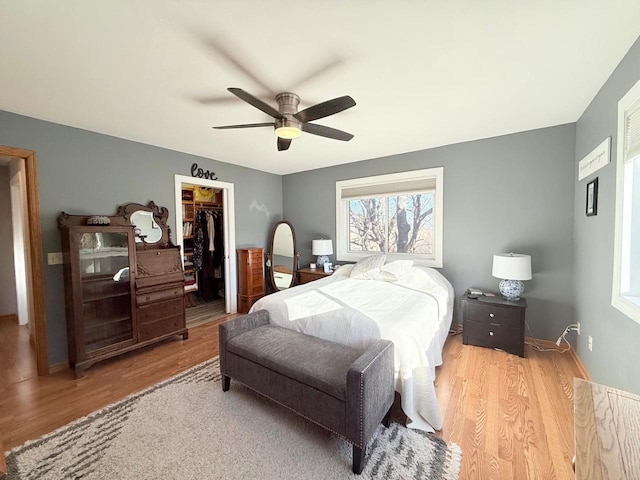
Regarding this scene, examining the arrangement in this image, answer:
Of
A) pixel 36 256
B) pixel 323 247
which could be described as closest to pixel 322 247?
pixel 323 247

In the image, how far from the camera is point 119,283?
9.25 ft

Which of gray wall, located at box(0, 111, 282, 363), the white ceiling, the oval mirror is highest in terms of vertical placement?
the white ceiling

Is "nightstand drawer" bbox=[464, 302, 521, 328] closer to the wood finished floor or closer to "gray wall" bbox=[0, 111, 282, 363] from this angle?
the wood finished floor

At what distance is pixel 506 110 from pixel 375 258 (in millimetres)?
2095

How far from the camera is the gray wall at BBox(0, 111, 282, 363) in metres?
2.49

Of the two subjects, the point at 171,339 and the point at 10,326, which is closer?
the point at 171,339

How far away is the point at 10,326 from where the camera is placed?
374cm

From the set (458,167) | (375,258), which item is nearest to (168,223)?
(375,258)

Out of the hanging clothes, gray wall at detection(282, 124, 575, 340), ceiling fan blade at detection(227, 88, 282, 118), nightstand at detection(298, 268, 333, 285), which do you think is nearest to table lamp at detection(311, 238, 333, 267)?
nightstand at detection(298, 268, 333, 285)

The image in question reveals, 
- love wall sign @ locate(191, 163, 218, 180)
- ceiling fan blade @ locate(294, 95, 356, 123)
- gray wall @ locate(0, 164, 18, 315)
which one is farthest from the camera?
gray wall @ locate(0, 164, 18, 315)

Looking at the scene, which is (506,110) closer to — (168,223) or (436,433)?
(436,433)

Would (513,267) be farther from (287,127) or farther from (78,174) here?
(78,174)

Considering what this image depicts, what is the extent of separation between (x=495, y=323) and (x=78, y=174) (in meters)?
4.61

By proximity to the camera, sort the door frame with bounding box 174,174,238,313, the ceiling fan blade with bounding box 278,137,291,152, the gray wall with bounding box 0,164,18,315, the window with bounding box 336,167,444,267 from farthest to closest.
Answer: the door frame with bounding box 174,174,238,313, the gray wall with bounding box 0,164,18,315, the window with bounding box 336,167,444,267, the ceiling fan blade with bounding box 278,137,291,152
